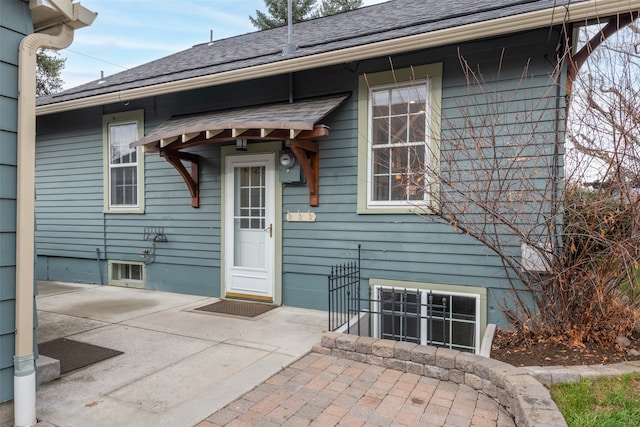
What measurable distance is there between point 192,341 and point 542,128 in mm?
4119

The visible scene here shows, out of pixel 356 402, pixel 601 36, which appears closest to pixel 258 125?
pixel 356 402

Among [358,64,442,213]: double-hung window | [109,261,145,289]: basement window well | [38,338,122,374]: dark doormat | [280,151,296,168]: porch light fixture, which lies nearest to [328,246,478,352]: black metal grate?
[358,64,442,213]: double-hung window

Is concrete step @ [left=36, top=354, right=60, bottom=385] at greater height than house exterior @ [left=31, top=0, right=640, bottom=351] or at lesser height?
lesser

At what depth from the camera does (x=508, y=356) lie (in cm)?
319

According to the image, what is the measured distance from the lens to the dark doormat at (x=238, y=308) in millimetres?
5000

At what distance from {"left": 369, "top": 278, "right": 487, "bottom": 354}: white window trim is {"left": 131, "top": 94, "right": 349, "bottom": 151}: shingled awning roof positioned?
6.55 ft

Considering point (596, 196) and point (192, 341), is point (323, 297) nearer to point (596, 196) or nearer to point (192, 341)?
point (192, 341)

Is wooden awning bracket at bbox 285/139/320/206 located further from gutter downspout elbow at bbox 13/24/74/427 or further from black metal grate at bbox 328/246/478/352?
gutter downspout elbow at bbox 13/24/74/427

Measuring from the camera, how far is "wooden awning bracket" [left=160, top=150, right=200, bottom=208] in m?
5.64

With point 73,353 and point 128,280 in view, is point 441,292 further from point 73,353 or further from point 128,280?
point 128,280

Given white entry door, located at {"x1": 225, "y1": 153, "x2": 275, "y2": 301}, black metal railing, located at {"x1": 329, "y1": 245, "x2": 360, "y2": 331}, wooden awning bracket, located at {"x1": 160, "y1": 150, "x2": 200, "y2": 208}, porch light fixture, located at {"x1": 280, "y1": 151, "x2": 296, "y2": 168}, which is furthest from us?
wooden awning bracket, located at {"x1": 160, "y1": 150, "x2": 200, "y2": 208}

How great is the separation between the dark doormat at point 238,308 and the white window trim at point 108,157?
234 cm

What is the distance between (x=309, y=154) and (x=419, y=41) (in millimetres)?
1861

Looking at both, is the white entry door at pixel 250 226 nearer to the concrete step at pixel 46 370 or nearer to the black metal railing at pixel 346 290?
the black metal railing at pixel 346 290
